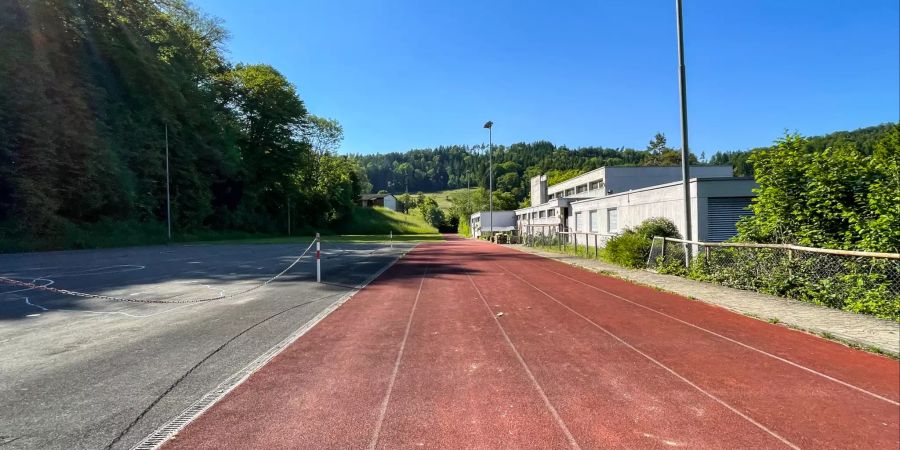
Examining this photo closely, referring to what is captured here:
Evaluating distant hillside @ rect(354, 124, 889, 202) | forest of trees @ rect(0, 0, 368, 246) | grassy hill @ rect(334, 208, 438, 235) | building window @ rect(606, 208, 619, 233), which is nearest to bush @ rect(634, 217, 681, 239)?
building window @ rect(606, 208, 619, 233)

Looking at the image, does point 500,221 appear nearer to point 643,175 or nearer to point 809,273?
point 643,175

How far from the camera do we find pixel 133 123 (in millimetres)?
41844

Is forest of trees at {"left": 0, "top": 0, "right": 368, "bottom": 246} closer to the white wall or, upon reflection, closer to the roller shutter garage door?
the roller shutter garage door

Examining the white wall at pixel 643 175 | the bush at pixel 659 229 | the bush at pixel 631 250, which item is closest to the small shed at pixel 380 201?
the white wall at pixel 643 175

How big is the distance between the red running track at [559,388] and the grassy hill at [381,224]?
78.0 meters

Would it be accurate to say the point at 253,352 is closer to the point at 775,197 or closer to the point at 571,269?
the point at 775,197

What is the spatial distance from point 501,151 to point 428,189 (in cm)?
3203

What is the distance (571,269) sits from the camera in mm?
17672

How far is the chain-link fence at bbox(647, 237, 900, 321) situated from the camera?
7902 millimetres

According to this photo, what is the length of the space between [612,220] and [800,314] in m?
17.5

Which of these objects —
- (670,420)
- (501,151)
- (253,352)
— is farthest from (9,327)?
(501,151)

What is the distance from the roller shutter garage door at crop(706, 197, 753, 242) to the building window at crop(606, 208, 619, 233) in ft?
23.5

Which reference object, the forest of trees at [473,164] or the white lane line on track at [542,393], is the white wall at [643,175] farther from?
the forest of trees at [473,164]

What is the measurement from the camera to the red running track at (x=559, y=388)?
377 cm
